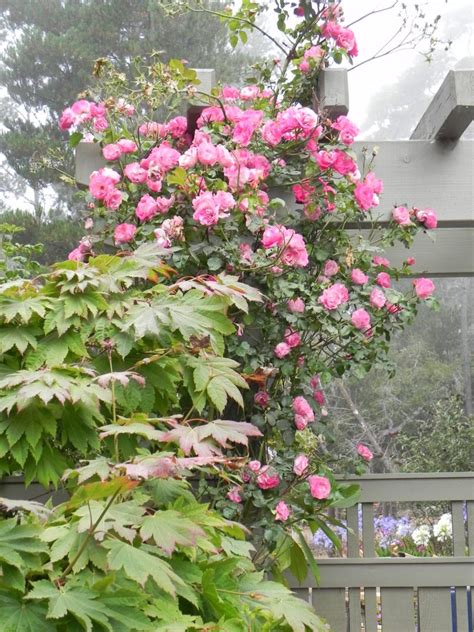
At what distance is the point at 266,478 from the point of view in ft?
6.97

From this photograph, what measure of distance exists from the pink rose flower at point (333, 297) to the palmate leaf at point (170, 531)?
1.20m

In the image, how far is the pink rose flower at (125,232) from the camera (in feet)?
7.60

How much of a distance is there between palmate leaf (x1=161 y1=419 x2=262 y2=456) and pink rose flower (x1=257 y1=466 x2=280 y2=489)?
2.88 feet

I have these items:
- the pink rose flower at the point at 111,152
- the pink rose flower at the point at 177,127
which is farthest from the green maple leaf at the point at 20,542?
the pink rose flower at the point at 177,127

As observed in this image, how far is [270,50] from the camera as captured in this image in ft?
40.4

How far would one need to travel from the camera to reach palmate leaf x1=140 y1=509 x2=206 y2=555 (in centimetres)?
103

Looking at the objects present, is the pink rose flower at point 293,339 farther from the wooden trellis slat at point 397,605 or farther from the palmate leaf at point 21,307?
the palmate leaf at point 21,307

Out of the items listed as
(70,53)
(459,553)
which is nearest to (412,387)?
(70,53)

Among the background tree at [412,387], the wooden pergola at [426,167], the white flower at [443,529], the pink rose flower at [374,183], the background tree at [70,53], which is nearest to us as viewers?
the pink rose flower at [374,183]

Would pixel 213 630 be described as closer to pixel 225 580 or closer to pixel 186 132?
pixel 225 580

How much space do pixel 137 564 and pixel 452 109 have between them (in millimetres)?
1743

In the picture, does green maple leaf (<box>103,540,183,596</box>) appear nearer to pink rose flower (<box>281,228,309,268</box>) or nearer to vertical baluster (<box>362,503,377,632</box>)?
pink rose flower (<box>281,228,309,268</box>)

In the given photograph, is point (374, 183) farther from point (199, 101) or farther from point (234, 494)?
point (234, 494)

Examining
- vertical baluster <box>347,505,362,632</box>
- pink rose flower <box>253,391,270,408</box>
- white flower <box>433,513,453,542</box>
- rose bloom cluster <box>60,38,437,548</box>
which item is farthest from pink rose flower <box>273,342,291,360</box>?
white flower <box>433,513,453,542</box>
